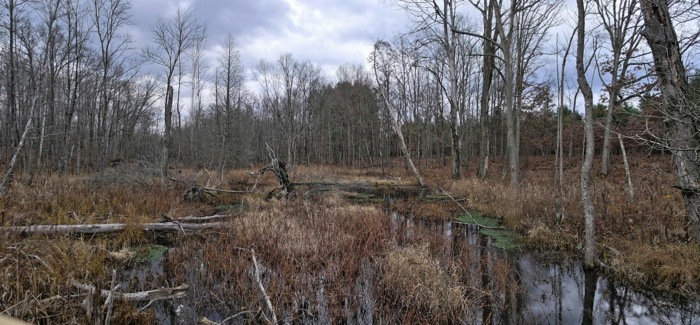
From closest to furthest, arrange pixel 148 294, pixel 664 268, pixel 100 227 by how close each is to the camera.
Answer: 1. pixel 148 294
2. pixel 664 268
3. pixel 100 227

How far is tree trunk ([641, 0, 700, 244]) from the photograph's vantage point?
4.52 metres

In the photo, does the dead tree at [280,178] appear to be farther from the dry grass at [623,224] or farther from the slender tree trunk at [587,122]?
the slender tree trunk at [587,122]

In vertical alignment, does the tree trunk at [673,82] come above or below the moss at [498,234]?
above

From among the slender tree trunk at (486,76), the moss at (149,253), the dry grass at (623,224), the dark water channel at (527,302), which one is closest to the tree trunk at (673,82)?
the dry grass at (623,224)

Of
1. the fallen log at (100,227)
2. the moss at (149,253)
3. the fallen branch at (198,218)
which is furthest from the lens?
the fallen branch at (198,218)

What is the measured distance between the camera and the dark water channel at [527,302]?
4.31m

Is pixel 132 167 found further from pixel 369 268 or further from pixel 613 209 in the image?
pixel 613 209

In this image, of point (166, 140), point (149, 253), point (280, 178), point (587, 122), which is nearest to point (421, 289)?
point (587, 122)

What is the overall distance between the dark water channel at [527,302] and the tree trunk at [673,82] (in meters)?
1.34

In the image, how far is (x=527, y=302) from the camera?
4797mm

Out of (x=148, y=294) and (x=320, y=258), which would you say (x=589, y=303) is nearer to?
(x=320, y=258)

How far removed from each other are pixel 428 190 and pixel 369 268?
1229cm

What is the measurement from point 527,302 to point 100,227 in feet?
25.8

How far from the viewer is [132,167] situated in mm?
13711
